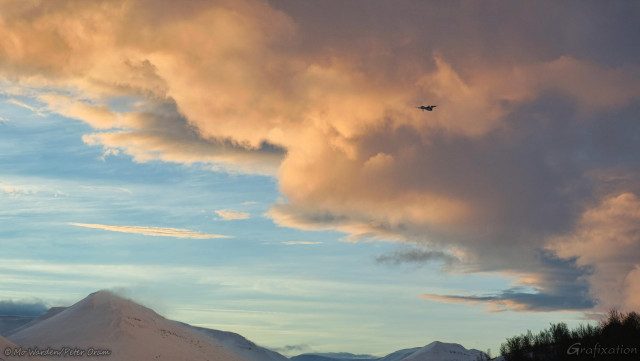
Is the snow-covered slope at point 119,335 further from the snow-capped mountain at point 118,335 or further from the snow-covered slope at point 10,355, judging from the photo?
the snow-covered slope at point 10,355

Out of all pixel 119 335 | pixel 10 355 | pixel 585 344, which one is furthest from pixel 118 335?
pixel 585 344

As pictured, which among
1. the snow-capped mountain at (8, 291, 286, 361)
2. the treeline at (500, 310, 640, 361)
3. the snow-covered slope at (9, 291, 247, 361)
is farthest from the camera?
the snow-covered slope at (9, 291, 247, 361)

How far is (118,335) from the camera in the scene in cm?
15200

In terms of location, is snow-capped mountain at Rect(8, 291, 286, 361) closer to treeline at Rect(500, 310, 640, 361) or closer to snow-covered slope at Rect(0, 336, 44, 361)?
snow-covered slope at Rect(0, 336, 44, 361)

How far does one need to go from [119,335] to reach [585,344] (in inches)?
4248

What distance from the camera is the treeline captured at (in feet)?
279

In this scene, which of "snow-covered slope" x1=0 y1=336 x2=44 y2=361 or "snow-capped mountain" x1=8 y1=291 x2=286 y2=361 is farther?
"snow-capped mountain" x1=8 y1=291 x2=286 y2=361

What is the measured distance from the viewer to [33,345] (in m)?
139

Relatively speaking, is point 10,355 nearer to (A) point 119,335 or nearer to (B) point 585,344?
(A) point 119,335

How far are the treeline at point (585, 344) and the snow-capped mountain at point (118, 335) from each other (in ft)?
262

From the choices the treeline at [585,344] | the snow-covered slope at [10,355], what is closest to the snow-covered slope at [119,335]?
the snow-covered slope at [10,355]

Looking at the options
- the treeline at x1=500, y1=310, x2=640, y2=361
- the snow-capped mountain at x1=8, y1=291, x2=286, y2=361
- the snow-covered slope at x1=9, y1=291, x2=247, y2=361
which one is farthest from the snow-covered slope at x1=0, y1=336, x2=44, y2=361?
the treeline at x1=500, y1=310, x2=640, y2=361

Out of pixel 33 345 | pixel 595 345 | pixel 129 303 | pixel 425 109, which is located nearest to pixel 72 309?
pixel 129 303

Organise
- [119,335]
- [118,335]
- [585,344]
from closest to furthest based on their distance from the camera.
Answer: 1. [585,344]
2. [118,335]
3. [119,335]
